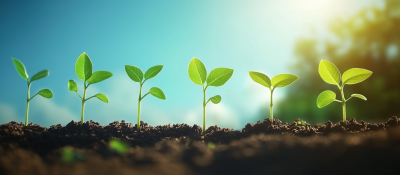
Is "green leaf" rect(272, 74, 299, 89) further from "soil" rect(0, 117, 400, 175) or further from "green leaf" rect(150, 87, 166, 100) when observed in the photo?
"green leaf" rect(150, 87, 166, 100)

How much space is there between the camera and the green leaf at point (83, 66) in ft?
8.07

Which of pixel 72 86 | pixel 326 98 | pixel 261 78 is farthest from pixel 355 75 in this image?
pixel 72 86

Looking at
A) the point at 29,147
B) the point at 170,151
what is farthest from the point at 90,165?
the point at 29,147

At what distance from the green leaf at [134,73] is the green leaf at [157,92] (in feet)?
0.54

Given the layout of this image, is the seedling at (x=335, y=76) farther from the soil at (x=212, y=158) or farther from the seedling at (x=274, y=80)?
the soil at (x=212, y=158)

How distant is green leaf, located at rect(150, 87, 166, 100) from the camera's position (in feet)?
7.89

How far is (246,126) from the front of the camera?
2465 mm

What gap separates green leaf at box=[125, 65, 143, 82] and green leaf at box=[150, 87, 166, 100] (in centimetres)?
16

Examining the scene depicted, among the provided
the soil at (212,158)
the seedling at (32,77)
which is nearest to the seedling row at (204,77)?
the seedling at (32,77)

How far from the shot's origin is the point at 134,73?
247 centimetres

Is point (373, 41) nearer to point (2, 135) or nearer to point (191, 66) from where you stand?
point (191, 66)

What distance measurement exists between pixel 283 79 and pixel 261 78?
0.66 feet

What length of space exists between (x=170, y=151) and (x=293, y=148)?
26.4 inches

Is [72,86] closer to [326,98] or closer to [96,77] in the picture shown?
[96,77]
